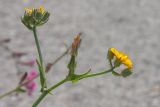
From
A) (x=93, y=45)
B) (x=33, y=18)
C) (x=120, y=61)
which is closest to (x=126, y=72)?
(x=120, y=61)

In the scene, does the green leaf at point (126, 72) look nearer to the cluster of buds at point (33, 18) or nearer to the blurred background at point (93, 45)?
the cluster of buds at point (33, 18)

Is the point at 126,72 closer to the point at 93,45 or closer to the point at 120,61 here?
the point at 120,61

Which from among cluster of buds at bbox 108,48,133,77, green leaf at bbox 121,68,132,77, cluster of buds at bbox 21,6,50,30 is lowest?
green leaf at bbox 121,68,132,77

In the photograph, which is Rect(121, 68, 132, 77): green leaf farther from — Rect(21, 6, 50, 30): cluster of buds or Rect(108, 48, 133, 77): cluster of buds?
Rect(21, 6, 50, 30): cluster of buds

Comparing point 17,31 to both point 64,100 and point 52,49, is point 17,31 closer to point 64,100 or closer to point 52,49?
point 52,49

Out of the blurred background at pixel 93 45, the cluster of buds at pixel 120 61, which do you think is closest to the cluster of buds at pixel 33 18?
the cluster of buds at pixel 120 61

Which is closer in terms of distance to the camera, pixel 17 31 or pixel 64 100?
pixel 64 100

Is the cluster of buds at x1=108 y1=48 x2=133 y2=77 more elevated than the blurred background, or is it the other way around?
the cluster of buds at x1=108 y1=48 x2=133 y2=77

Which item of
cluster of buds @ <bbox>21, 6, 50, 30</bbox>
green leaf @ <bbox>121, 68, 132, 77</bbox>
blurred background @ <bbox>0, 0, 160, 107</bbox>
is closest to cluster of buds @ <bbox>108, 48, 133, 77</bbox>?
green leaf @ <bbox>121, 68, 132, 77</bbox>

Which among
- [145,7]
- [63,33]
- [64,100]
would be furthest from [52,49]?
[145,7]
